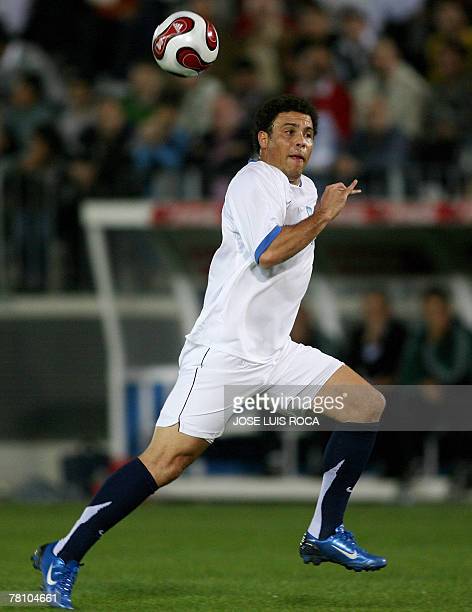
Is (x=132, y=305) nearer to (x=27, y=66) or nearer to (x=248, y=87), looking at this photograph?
(x=248, y=87)

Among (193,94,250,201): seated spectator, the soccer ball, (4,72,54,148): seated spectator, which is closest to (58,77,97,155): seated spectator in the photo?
(4,72,54,148): seated spectator

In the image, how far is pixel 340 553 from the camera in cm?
682

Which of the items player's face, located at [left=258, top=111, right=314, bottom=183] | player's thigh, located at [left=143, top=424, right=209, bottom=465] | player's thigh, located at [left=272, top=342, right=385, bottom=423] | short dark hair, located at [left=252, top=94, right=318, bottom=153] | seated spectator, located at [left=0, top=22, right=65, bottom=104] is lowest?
player's thigh, located at [left=143, top=424, right=209, bottom=465]

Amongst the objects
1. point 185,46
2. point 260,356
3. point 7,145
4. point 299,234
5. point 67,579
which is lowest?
point 67,579

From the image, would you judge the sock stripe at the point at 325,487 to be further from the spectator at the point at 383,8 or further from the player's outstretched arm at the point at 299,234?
the spectator at the point at 383,8

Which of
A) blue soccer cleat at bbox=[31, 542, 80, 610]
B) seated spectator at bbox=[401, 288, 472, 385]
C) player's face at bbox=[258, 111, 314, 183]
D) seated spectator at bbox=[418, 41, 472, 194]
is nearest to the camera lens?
blue soccer cleat at bbox=[31, 542, 80, 610]

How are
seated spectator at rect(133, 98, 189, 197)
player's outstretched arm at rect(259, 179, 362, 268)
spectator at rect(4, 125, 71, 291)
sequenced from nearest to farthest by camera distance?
player's outstretched arm at rect(259, 179, 362, 268), seated spectator at rect(133, 98, 189, 197), spectator at rect(4, 125, 71, 291)

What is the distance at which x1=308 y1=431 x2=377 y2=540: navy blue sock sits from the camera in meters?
6.93

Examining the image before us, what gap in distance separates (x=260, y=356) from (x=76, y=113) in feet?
29.1

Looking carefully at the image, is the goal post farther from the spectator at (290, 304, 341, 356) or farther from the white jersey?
the white jersey

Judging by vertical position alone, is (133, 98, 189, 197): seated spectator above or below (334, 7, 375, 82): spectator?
below

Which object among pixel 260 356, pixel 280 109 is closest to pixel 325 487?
pixel 260 356

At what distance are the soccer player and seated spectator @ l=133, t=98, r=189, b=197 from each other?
6.66 metres

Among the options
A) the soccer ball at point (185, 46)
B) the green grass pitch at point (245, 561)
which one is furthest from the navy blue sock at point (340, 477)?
the soccer ball at point (185, 46)
